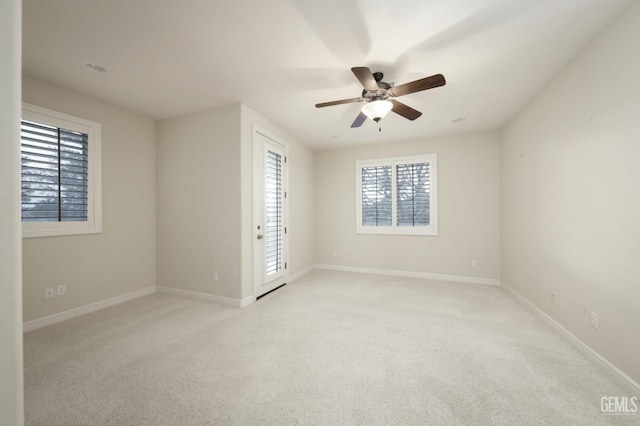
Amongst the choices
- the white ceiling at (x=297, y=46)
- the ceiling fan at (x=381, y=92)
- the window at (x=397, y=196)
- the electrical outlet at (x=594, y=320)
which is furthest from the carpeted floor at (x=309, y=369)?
the white ceiling at (x=297, y=46)

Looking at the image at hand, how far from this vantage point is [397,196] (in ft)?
16.6

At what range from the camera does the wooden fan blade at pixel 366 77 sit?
6.88ft

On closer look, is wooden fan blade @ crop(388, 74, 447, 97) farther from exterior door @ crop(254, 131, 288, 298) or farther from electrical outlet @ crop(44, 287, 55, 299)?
electrical outlet @ crop(44, 287, 55, 299)

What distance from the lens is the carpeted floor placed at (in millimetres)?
1614

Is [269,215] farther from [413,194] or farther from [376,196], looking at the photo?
[413,194]

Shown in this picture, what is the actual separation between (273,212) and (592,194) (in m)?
3.60

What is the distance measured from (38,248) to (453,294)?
5213 mm

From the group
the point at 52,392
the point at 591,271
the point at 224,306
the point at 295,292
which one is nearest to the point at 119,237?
the point at 224,306

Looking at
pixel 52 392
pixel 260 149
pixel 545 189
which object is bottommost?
pixel 52 392

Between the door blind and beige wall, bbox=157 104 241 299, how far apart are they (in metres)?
0.96

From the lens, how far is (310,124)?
4129mm

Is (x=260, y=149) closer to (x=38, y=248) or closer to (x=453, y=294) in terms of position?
(x=38, y=248)

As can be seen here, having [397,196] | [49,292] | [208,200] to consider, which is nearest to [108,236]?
[49,292]

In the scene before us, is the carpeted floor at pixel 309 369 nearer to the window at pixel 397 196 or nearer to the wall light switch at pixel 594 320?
the wall light switch at pixel 594 320
